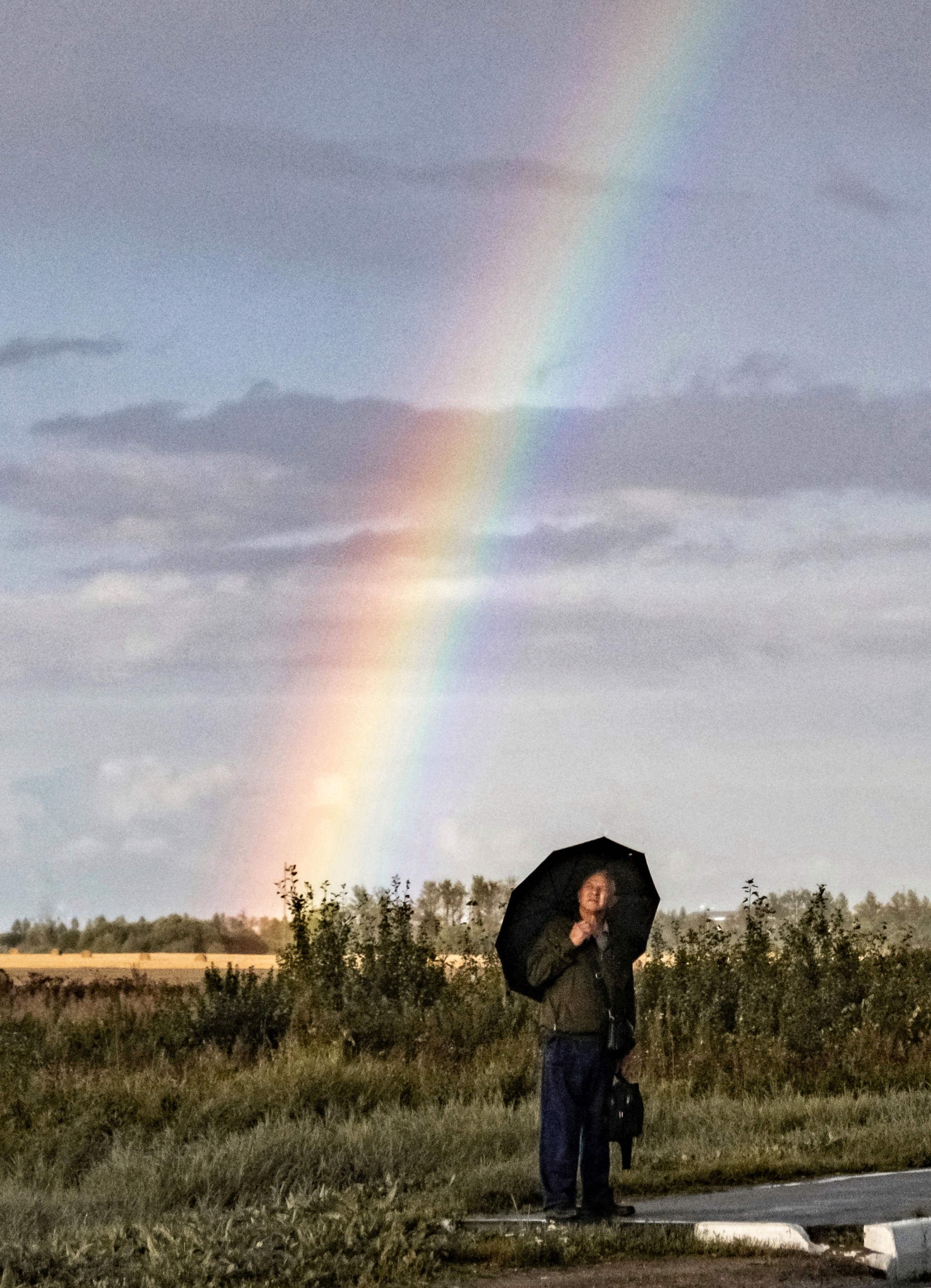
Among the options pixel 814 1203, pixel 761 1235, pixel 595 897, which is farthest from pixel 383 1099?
pixel 761 1235

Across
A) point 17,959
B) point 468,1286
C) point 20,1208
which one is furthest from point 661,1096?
point 17,959

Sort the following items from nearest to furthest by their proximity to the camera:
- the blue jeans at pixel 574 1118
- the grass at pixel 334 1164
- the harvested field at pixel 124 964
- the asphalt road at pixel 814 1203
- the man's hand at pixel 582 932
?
the grass at pixel 334 1164 < the man's hand at pixel 582 932 < the blue jeans at pixel 574 1118 < the asphalt road at pixel 814 1203 < the harvested field at pixel 124 964

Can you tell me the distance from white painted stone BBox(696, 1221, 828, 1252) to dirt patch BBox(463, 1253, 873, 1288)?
107mm

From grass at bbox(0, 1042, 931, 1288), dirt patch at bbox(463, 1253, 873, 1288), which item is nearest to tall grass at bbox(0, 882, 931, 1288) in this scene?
grass at bbox(0, 1042, 931, 1288)

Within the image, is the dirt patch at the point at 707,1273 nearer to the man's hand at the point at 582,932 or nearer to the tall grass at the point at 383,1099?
the tall grass at the point at 383,1099

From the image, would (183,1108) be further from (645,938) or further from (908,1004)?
(908,1004)

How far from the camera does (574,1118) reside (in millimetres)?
11266

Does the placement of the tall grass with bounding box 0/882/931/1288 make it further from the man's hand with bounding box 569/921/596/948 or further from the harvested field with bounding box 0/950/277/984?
the harvested field with bounding box 0/950/277/984

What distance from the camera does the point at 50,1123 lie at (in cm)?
1644

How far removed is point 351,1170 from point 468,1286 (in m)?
4.79

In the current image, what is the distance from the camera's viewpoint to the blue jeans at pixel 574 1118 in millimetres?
11148

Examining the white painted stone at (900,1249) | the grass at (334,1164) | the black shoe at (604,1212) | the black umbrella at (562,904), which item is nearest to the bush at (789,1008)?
the grass at (334,1164)

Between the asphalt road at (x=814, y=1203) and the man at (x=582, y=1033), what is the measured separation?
0.71m

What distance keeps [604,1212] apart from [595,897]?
204 centimetres
